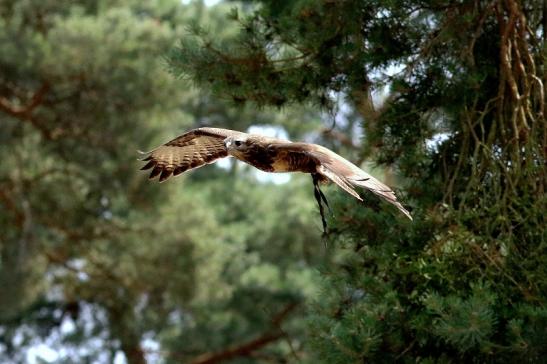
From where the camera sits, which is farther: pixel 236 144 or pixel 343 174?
pixel 236 144

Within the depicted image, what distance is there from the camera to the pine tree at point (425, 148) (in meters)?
4.49

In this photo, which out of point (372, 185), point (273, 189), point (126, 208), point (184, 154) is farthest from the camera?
point (273, 189)

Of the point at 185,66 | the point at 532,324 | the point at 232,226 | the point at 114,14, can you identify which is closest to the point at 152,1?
the point at 114,14

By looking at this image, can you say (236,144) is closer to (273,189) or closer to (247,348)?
(247,348)

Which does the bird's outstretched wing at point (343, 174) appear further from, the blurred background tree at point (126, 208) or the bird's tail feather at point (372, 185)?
the blurred background tree at point (126, 208)

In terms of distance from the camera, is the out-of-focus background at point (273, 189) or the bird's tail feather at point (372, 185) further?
the out-of-focus background at point (273, 189)

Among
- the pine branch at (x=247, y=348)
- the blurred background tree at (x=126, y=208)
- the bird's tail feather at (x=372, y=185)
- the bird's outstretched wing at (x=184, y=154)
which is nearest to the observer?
the bird's tail feather at (x=372, y=185)

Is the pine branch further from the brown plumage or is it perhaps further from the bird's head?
the bird's head

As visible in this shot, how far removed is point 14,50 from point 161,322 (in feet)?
13.2

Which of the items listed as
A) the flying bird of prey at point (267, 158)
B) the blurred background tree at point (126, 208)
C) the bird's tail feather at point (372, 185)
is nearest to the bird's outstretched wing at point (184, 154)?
the flying bird of prey at point (267, 158)

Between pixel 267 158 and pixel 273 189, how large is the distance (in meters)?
10.7

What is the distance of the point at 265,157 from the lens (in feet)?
Answer: 15.1

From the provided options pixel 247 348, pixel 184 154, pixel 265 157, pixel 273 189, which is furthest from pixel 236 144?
pixel 273 189

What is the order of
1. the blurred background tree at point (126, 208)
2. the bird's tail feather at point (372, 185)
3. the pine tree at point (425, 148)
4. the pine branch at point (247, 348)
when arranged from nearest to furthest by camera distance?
1. the bird's tail feather at point (372, 185)
2. the pine tree at point (425, 148)
3. the blurred background tree at point (126, 208)
4. the pine branch at point (247, 348)
